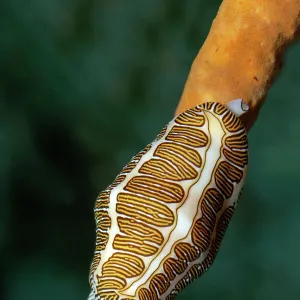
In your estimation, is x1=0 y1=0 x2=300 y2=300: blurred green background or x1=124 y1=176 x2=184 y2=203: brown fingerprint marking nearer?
x1=124 y1=176 x2=184 y2=203: brown fingerprint marking

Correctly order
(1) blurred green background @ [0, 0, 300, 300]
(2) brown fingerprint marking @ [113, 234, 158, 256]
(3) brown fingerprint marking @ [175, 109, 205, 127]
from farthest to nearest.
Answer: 1. (1) blurred green background @ [0, 0, 300, 300]
2. (3) brown fingerprint marking @ [175, 109, 205, 127]
3. (2) brown fingerprint marking @ [113, 234, 158, 256]

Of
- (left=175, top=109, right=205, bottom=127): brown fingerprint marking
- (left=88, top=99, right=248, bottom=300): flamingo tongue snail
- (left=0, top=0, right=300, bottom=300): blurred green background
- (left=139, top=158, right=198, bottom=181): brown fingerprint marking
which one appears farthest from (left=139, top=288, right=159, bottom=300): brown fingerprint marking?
(left=0, top=0, right=300, bottom=300): blurred green background

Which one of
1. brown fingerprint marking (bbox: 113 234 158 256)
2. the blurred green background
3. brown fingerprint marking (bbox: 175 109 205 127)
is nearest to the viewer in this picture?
brown fingerprint marking (bbox: 113 234 158 256)

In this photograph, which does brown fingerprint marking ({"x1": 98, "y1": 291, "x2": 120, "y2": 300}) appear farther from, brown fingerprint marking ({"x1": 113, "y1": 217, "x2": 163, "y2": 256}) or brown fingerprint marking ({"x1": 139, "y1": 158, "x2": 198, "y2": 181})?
brown fingerprint marking ({"x1": 139, "y1": 158, "x2": 198, "y2": 181})

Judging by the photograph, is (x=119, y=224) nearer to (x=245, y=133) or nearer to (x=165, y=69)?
(x=245, y=133)

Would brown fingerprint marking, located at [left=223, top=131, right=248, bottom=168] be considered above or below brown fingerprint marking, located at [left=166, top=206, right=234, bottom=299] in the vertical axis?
above

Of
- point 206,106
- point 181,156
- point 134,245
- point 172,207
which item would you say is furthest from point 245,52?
point 134,245

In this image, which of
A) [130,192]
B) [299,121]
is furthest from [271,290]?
[130,192]

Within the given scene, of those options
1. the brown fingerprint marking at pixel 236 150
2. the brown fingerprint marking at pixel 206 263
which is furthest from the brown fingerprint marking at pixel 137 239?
the brown fingerprint marking at pixel 236 150

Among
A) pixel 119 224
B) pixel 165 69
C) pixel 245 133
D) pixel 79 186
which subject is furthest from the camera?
pixel 79 186
